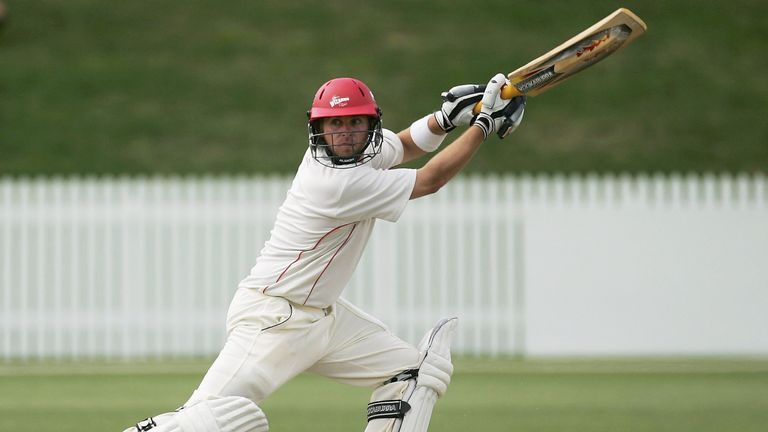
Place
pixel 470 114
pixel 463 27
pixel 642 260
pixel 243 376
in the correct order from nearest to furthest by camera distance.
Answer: pixel 243 376 < pixel 470 114 < pixel 642 260 < pixel 463 27

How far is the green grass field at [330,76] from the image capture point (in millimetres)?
13719

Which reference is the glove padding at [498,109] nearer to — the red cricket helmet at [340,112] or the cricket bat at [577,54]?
the cricket bat at [577,54]

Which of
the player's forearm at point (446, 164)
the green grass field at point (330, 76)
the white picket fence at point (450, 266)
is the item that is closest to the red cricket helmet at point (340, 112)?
the player's forearm at point (446, 164)

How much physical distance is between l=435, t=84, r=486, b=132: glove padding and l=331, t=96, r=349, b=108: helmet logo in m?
0.49

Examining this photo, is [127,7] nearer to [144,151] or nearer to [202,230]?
[144,151]

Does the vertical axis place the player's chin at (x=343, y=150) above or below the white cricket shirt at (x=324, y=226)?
above

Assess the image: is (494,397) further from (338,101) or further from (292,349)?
(338,101)

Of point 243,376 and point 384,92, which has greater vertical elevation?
point 384,92

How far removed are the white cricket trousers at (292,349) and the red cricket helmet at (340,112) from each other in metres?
0.55

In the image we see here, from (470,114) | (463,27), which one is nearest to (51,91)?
(463,27)

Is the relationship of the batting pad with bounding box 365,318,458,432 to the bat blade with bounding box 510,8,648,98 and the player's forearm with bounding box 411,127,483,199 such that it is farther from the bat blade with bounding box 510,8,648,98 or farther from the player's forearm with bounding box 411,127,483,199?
the bat blade with bounding box 510,8,648,98

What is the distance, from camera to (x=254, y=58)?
50.5ft

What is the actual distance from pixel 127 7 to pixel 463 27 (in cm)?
417

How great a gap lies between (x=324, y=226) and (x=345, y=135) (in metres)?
0.34
